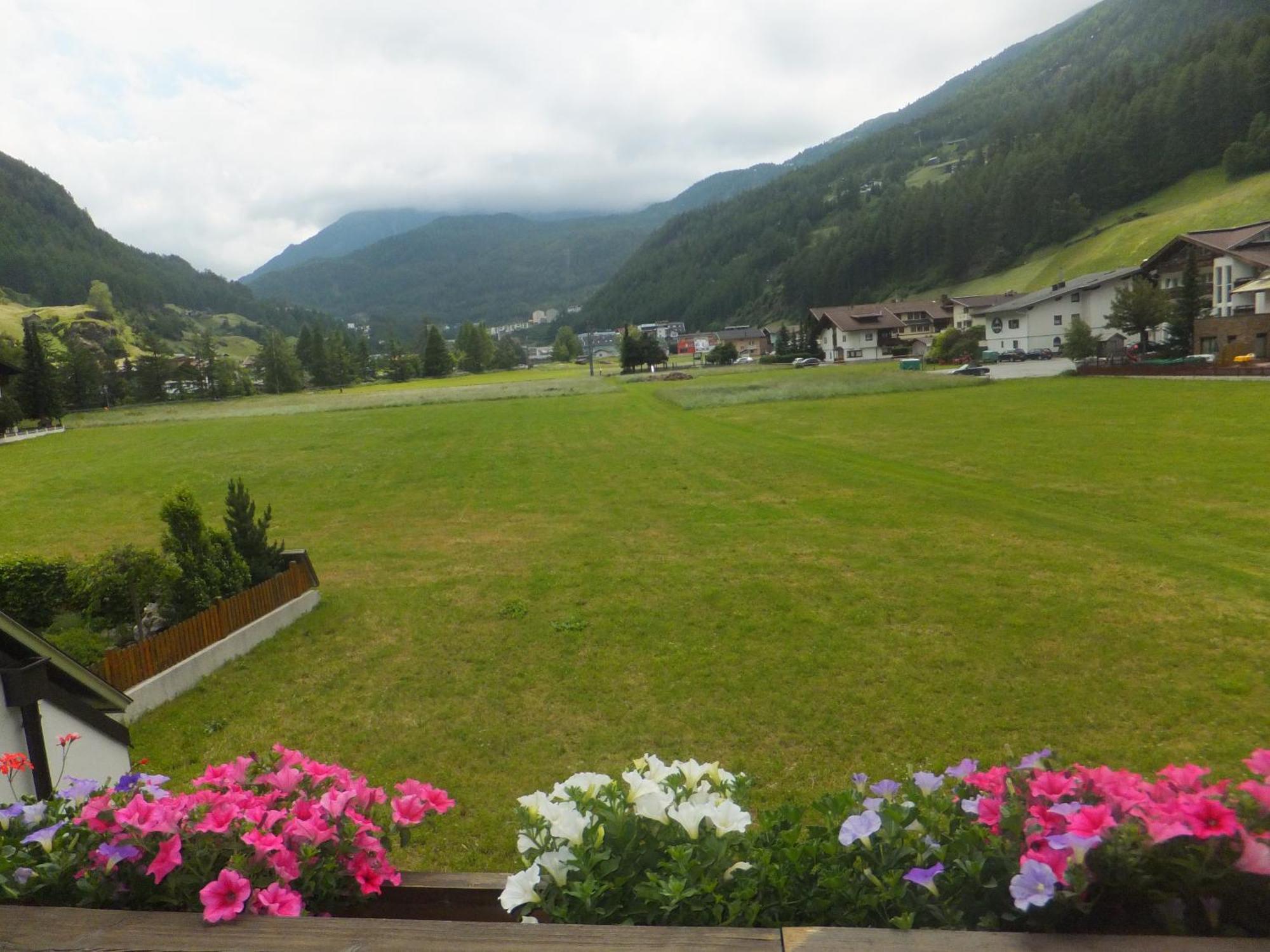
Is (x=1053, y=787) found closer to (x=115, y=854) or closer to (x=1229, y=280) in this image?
(x=115, y=854)

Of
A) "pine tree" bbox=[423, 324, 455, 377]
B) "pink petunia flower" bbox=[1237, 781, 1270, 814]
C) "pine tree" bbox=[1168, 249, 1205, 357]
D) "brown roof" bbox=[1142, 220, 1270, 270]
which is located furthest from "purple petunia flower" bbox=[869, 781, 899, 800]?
"pine tree" bbox=[423, 324, 455, 377]

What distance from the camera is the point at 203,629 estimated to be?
11672mm

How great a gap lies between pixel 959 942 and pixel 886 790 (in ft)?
2.61

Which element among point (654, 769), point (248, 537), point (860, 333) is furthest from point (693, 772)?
point (860, 333)

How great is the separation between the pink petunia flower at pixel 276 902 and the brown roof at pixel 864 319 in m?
112

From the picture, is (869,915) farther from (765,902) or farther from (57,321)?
(57,321)

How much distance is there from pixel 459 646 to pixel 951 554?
33.1 feet

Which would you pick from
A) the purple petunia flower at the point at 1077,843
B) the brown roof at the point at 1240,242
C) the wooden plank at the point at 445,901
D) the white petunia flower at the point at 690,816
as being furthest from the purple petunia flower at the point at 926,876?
the brown roof at the point at 1240,242

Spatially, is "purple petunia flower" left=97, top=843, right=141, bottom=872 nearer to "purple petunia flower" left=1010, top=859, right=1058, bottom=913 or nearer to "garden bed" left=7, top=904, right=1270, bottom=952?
"garden bed" left=7, top=904, right=1270, bottom=952

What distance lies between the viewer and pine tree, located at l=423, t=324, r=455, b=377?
451ft

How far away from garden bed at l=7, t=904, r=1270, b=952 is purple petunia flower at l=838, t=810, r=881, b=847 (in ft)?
1.24

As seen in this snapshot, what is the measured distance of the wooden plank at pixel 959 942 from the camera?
176 cm

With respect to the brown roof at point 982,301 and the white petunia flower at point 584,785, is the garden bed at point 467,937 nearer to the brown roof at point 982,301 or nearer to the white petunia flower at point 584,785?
the white petunia flower at point 584,785

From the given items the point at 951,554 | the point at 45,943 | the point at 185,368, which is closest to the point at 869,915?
the point at 45,943
